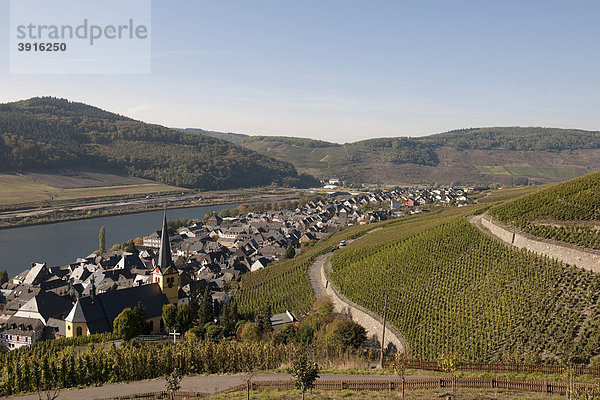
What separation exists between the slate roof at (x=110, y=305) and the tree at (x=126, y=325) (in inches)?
123

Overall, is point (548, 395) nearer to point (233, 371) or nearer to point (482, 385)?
point (482, 385)

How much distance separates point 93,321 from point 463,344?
24657mm

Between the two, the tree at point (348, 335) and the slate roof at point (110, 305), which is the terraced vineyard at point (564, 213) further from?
the slate roof at point (110, 305)

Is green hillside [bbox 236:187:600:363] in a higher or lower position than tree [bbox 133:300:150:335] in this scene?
higher

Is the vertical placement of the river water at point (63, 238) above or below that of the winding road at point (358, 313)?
below

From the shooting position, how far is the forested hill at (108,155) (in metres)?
138

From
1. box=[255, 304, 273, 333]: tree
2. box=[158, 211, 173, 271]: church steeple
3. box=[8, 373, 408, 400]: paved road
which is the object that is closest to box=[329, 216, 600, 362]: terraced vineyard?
box=[255, 304, 273, 333]: tree

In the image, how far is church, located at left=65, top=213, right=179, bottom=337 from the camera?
1257 inches

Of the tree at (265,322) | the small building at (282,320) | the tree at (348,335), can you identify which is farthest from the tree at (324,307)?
the tree at (348,335)

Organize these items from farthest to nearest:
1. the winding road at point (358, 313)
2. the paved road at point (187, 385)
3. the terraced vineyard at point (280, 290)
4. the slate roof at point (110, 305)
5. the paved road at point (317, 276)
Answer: the paved road at point (317, 276) < the terraced vineyard at point (280, 290) < the slate roof at point (110, 305) < the winding road at point (358, 313) < the paved road at point (187, 385)

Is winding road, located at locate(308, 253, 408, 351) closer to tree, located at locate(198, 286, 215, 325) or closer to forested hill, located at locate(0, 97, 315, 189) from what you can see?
tree, located at locate(198, 286, 215, 325)

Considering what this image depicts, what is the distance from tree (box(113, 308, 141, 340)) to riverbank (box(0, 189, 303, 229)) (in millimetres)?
68840

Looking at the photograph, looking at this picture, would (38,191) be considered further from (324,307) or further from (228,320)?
(324,307)

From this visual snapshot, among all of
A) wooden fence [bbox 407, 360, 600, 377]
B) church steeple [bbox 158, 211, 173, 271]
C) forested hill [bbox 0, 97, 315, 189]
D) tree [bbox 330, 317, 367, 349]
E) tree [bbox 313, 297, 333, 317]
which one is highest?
forested hill [bbox 0, 97, 315, 189]
